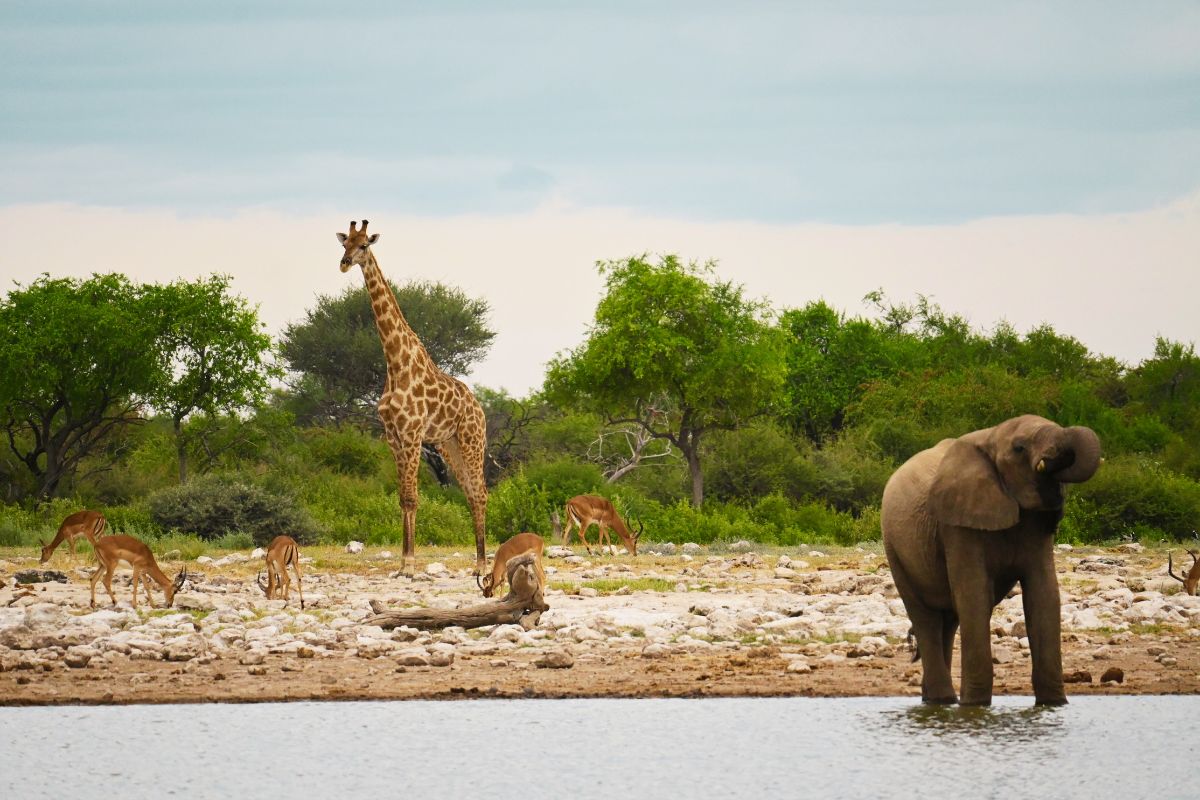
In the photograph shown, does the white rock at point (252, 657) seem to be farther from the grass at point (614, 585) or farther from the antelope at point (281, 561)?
the grass at point (614, 585)

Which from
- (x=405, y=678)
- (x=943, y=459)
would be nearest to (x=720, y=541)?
(x=405, y=678)

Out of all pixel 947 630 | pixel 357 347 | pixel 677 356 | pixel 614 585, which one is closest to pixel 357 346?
pixel 357 347

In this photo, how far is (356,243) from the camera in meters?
23.8

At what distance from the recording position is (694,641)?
599 inches

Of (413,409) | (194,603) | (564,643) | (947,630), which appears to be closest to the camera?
(947,630)

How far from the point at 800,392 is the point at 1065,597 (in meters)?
36.2

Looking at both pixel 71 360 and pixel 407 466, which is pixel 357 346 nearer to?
pixel 71 360

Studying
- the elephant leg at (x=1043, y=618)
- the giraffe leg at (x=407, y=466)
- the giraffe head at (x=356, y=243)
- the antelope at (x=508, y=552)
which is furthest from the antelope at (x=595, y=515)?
the elephant leg at (x=1043, y=618)

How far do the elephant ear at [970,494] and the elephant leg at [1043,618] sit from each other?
21.5 inches

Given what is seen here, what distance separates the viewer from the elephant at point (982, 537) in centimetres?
1026

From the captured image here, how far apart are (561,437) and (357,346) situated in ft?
39.3

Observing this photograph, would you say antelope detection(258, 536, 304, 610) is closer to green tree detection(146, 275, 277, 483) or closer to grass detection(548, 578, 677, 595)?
grass detection(548, 578, 677, 595)

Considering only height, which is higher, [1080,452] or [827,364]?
[827,364]

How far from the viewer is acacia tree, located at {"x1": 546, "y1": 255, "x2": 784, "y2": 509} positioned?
39562 mm
